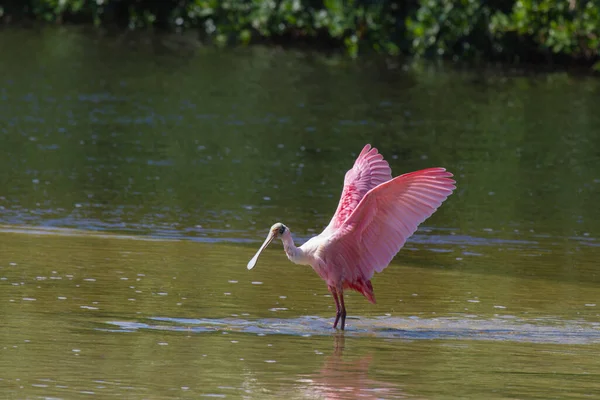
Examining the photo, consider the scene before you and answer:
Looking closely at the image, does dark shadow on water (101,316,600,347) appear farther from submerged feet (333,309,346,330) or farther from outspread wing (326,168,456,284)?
outspread wing (326,168,456,284)

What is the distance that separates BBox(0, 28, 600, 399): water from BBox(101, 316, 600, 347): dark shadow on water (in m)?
0.03

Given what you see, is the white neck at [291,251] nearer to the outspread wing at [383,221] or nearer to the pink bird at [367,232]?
the pink bird at [367,232]

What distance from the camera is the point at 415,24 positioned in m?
37.8

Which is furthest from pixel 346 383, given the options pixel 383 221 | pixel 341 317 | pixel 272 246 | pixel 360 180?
pixel 272 246

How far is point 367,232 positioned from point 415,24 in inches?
1146

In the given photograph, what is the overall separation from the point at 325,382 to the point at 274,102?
18.8m

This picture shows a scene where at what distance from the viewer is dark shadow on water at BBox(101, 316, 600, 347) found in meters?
8.69

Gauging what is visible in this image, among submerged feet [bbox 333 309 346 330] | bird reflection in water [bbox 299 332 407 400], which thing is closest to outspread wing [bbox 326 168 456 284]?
submerged feet [bbox 333 309 346 330]

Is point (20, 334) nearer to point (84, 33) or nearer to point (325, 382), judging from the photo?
point (325, 382)

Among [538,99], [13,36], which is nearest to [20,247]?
[538,99]

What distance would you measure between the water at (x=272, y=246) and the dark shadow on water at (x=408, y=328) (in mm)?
27

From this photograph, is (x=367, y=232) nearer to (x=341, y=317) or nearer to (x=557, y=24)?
(x=341, y=317)

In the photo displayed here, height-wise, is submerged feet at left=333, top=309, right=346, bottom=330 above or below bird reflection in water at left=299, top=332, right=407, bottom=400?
below

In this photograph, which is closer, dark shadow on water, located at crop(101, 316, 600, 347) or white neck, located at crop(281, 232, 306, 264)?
dark shadow on water, located at crop(101, 316, 600, 347)
